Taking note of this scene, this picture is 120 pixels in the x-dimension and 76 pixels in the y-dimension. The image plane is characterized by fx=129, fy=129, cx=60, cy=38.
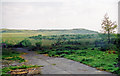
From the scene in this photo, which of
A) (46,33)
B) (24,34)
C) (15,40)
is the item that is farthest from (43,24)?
(15,40)

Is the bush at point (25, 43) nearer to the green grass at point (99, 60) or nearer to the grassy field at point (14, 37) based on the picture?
the grassy field at point (14, 37)

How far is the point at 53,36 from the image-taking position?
20.5ft

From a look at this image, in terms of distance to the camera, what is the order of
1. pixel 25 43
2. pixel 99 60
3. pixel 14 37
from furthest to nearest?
pixel 25 43 < pixel 14 37 < pixel 99 60

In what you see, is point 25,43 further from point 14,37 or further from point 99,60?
point 99,60

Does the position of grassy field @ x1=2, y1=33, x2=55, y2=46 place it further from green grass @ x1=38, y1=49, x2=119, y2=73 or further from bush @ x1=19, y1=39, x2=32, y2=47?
green grass @ x1=38, y1=49, x2=119, y2=73

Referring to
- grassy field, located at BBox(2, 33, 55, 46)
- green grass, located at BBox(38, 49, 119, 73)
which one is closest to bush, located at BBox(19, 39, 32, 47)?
grassy field, located at BBox(2, 33, 55, 46)

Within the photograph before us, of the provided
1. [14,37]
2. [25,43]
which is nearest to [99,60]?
[25,43]

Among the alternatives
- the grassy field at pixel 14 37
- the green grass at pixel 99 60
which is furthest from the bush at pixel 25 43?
the green grass at pixel 99 60

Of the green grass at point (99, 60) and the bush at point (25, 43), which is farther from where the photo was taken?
the bush at point (25, 43)

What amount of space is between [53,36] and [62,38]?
50cm

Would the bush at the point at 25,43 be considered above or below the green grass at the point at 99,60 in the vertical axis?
above

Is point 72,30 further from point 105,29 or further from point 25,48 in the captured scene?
point 25,48

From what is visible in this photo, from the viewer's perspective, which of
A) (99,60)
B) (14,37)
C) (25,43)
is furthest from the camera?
(25,43)

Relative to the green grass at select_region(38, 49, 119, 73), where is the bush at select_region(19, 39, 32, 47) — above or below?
above
